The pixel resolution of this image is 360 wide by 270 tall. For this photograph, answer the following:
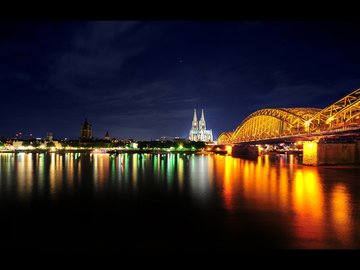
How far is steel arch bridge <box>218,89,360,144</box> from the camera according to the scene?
4441 centimetres

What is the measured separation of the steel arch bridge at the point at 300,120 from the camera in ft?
146

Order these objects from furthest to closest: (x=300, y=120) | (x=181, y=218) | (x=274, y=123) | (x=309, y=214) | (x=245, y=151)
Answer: (x=245, y=151) < (x=274, y=123) < (x=300, y=120) < (x=309, y=214) < (x=181, y=218)

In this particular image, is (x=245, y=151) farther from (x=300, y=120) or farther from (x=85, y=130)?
(x=85, y=130)

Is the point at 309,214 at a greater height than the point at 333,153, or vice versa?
the point at 333,153

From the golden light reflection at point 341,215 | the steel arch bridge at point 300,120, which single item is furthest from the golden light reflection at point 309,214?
the steel arch bridge at point 300,120

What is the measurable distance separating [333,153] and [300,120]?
18.9 metres

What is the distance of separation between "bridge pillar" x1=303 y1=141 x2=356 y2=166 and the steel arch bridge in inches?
109

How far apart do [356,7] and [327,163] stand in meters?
44.2

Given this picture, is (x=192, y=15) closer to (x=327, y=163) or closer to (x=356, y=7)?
(x=356, y=7)

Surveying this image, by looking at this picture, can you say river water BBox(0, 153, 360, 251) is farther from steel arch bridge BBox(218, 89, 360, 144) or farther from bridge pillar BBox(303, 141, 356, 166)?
steel arch bridge BBox(218, 89, 360, 144)

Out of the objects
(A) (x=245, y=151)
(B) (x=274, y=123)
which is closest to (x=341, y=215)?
(B) (x=274, y=123)

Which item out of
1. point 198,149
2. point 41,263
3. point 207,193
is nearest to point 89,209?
point 207,193

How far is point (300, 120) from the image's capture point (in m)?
61.7

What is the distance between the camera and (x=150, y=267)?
3691mm
